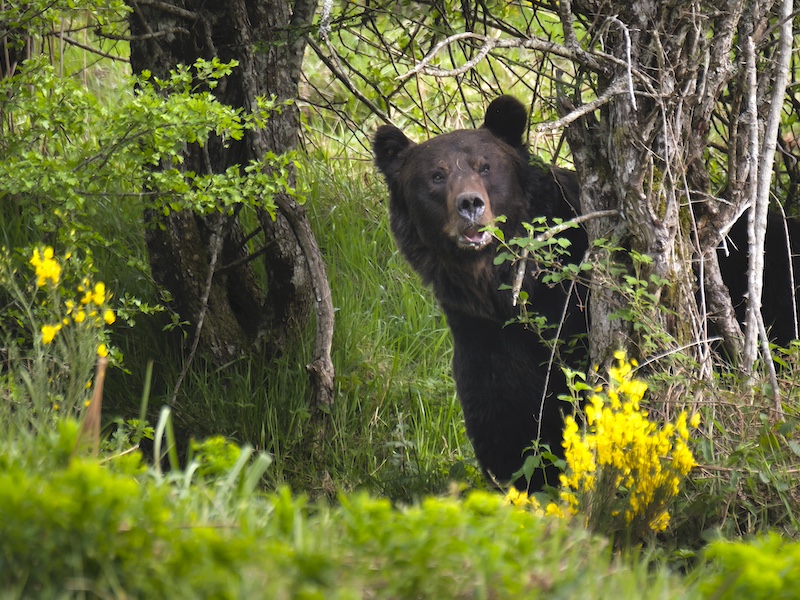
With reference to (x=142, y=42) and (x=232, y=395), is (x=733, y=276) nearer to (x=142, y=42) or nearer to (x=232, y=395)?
(x=232, y=395)

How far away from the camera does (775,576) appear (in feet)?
6.84

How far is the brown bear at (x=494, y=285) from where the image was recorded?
559cm

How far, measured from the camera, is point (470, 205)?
5.42 meters

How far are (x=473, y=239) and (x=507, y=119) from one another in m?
0.93

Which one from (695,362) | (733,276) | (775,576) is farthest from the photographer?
(733,276)

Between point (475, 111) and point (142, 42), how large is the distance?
399 centimetres

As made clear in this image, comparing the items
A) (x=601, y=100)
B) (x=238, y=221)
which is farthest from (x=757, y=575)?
(x=238, y=221)

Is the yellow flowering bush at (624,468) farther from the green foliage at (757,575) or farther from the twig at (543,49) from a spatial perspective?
the twig at (543,49)

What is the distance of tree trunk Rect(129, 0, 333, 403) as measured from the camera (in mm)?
5773

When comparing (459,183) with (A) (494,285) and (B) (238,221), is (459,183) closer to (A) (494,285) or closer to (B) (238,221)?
(A) (494,285)

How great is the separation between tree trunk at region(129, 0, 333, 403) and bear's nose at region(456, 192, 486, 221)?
924mm

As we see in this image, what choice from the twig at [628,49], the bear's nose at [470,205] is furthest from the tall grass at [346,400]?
the twig at [628,49]

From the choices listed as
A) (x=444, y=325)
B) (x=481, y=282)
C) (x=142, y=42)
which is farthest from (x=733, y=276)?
(x=142, y=42)

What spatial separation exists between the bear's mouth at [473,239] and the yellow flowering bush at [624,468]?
1.69 metres
